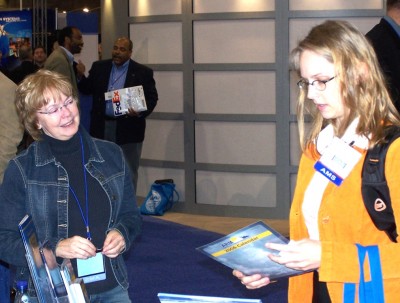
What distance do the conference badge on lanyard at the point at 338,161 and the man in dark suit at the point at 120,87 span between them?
224 inches

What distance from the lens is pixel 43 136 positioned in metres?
3.13

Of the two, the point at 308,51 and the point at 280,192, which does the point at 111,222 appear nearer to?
the point at 308,51

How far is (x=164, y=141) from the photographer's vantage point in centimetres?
874

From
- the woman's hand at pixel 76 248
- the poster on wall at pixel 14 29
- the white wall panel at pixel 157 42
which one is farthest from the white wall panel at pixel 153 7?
the poster on wall at pixel 14 29

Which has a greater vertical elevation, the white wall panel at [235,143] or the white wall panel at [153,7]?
the white wall panel at [153,7]

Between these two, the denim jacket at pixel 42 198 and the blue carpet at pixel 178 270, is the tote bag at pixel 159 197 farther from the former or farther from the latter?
the denim jacket at pixel 42 198

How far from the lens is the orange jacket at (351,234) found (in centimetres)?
216

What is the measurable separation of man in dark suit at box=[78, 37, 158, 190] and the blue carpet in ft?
3.01

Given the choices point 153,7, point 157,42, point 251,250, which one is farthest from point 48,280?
point 153,7

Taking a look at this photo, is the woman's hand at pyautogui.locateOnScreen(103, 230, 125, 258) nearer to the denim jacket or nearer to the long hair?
the denim jacket

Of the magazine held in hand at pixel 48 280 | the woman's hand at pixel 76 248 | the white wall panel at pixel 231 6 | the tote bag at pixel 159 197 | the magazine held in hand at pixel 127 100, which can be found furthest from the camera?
the tote bag at pixel 159 197

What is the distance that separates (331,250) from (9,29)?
46.1ft

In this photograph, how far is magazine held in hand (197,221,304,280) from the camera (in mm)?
2213

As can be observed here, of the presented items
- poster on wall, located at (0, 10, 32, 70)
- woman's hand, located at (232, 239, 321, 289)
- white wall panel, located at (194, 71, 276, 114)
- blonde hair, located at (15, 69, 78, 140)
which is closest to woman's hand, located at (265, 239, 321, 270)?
woman's hand, located at (232, 239, 321, 289)
